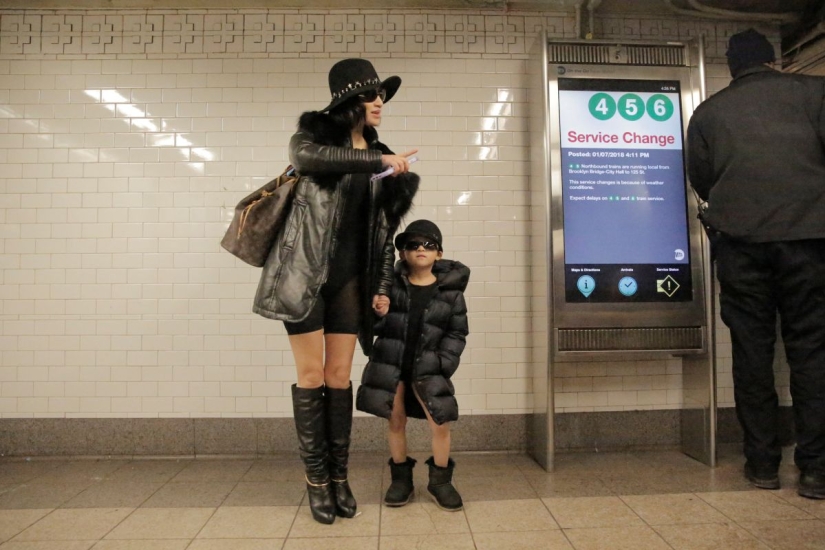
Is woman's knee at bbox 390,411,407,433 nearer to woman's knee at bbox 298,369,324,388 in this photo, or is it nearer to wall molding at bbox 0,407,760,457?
woman's knee at bbox 298,369,324,388

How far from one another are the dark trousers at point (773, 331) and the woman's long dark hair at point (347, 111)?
1.98 meters

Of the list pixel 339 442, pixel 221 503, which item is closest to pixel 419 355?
pixel 339 442

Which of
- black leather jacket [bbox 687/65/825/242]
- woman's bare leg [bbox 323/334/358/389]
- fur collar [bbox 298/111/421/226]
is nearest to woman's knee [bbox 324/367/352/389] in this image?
woman's bare leg [bbox 323/334/358/389]

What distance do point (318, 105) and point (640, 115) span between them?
2.00 m

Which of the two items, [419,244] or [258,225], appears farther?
[419,244]

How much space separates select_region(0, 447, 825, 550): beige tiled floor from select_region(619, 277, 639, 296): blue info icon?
1008mm

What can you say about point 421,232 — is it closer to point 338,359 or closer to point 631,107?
point 338,359

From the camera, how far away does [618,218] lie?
10.5 ft

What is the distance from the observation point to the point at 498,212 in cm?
350

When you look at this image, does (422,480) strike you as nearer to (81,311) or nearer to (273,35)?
(81,311)

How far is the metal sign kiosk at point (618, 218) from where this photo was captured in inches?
124

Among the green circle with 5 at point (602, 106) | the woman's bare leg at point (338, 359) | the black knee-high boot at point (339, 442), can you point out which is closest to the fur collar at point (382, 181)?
the woman's bare leg at point (338, 359)

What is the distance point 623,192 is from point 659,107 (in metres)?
0.58

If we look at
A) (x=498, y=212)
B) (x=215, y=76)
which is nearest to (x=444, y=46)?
(x=498, y=212)
